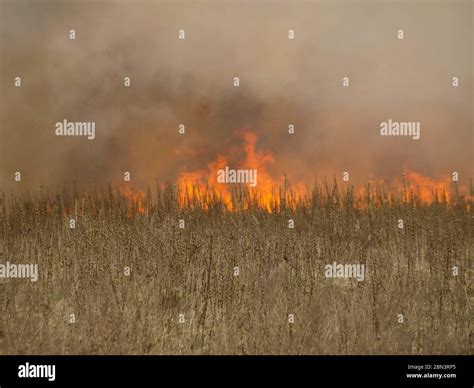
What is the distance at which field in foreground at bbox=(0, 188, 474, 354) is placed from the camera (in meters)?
7.06

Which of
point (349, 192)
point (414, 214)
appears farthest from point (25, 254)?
point (414, 214)

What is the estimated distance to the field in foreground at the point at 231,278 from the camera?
7059 millimetres

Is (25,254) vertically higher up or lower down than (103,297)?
higher up

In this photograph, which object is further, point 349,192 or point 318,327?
point 349,192

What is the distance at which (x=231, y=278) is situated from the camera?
7.59 meters

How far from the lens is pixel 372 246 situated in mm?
8234
